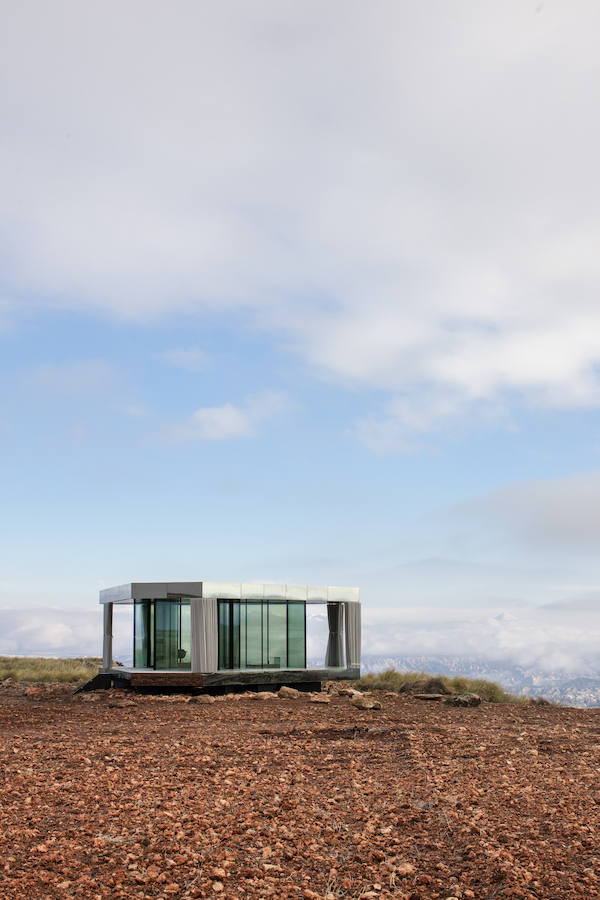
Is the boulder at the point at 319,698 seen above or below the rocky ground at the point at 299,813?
below

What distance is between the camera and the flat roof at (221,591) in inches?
1022

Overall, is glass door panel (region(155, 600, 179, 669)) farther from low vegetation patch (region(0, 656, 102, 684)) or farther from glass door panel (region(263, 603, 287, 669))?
low vegetation patch (region(0, 656, 102, 684))

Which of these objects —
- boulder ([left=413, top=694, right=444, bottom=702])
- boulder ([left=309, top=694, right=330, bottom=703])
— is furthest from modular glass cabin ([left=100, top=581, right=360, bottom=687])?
boulder ([left=413, top=694, right=444, bottom=702])

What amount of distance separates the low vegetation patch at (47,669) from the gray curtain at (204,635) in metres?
8.37

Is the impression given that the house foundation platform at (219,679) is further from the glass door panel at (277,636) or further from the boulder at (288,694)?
the boulder at (288,694)

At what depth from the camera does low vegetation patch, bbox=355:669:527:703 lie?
945 inches

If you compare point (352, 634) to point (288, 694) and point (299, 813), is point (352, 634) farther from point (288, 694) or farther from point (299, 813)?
point (299, 813)

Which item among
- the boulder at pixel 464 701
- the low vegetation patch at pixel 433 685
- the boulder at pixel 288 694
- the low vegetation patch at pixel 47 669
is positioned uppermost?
the boulder at pixel 464 701

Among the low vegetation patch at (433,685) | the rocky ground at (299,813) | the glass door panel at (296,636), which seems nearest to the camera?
the rocky ground at (299,813)

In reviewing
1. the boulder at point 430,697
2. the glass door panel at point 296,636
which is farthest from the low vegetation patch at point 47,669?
the boulder at point 430,697

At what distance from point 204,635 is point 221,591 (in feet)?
5.19

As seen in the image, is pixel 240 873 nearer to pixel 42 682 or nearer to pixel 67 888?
pixel 67 888

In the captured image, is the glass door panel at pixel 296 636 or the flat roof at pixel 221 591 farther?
the glass door panel at pixel 296 636

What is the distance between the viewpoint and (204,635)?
83.3 feet
